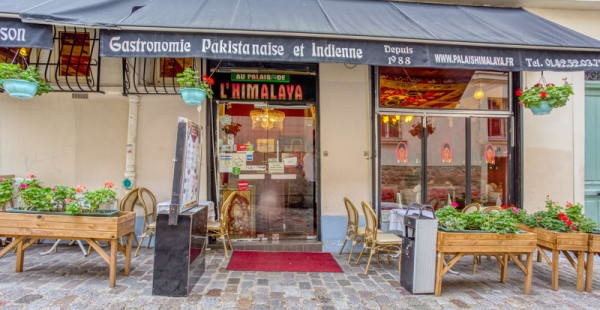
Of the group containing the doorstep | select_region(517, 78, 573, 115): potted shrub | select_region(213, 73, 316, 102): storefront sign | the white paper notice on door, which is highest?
select_region(213, 73, 316, 102): storefront sign

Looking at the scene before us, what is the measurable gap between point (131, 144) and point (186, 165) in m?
2.41

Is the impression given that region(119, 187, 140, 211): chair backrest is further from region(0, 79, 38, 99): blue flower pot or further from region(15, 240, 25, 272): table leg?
region(0, 79, 38, 99): blue flower pot

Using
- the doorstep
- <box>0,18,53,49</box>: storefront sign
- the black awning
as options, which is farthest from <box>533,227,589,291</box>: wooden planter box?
<box>0,18,53,49</box>: storefront sign

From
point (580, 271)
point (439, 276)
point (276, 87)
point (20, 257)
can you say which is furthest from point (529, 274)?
point (20, 257)

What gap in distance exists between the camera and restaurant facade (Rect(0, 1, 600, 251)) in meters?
5.52

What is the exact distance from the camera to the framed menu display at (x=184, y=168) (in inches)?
139

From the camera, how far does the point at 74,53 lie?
5.68 metres

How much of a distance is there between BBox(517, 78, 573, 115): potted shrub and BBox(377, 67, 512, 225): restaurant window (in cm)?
120

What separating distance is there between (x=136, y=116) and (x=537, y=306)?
6.33m

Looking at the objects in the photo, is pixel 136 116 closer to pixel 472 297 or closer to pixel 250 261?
pixel 250 261

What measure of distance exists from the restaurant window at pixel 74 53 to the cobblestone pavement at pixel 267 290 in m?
3.16

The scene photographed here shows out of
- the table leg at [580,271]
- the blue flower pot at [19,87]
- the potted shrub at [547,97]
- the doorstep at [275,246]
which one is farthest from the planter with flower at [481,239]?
the blue flower pot at [19,87]

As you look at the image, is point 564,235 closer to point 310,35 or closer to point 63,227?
point 310,35

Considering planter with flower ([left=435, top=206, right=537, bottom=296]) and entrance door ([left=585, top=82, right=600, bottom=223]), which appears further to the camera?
entrance door ([left=585, top=82, right=600, bottom=223])
